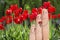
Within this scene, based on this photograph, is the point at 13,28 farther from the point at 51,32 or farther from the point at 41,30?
the point at 41,30

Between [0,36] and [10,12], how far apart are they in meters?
0.46

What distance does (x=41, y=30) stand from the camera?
2.91 m

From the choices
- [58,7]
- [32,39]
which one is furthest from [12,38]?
[58,7]

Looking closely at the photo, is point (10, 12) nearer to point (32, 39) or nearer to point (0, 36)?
point (0, 36)

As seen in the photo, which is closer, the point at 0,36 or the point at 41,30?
the point at 41,30

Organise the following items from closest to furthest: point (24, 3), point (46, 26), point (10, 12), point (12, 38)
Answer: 1. point (46, 26)
2. point (12, 38)
3. point (10, 12)
4. point (24, 3)

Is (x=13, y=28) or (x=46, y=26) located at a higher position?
(x=46, y=26)

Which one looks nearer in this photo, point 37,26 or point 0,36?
point 37,26

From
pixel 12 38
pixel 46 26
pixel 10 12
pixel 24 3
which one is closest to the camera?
pixel 46 26

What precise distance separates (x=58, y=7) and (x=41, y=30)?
457 centimetres

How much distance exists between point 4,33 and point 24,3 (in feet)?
9.53

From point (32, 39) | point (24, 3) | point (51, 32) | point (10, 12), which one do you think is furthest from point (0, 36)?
point (24, 3)

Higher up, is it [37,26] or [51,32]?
[37,26]

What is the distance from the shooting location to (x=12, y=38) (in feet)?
13.0
